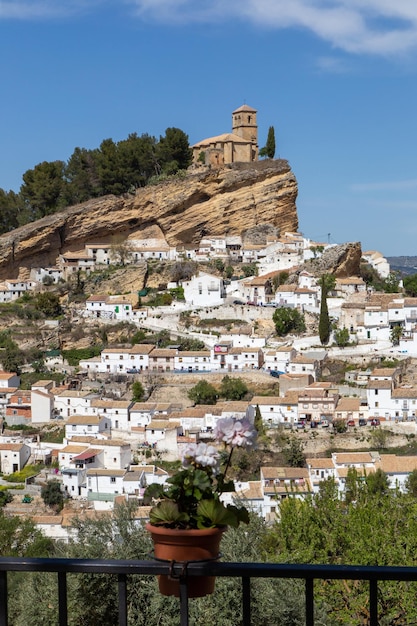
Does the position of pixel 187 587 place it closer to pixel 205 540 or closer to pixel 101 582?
pixel 205 540

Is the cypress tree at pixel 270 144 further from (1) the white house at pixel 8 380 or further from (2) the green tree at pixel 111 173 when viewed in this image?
(1) the white house at pixel 8 380

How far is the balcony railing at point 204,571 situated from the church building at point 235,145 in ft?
152

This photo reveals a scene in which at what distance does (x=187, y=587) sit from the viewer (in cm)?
275

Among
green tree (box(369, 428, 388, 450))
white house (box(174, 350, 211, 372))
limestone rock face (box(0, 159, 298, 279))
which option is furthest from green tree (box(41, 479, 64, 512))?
limestone rock face (box(0, 159, 298, 279))

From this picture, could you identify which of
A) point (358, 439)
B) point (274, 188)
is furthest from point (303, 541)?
point (274, 188)

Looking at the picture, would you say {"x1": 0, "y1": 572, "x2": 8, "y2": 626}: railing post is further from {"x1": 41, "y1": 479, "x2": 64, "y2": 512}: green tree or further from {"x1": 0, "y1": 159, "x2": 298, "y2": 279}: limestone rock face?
{"x1": 0, "y1": 159, "x2": 298, "y2": 279}: limestone rock face

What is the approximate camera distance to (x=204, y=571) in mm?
2662

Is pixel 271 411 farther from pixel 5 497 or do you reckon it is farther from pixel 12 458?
pixel 5 497

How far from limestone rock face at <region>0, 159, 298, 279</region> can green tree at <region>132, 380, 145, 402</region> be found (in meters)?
15.5

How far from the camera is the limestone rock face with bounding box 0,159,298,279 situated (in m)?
46.4

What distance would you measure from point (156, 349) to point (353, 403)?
8.99 meters

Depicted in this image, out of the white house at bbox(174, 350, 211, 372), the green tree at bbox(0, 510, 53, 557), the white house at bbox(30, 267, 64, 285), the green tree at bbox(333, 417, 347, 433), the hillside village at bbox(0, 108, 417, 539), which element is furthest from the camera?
the white house at bbox(30, 267, 64, 285)

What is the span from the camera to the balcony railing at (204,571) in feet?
8.39

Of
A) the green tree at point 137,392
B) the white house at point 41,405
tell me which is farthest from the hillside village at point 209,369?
the green tree at point 137,392
